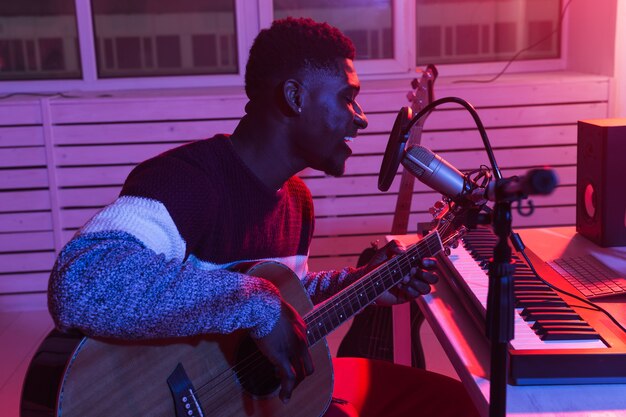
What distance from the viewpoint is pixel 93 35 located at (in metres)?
4.51

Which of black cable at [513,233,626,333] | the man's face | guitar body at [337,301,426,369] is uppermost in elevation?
the man's face

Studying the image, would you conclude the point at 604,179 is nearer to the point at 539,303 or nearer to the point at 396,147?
the point at 539,303

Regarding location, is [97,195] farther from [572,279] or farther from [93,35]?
[572,279]

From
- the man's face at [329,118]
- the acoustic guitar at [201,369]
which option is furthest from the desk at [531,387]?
the man's face at [329,118]

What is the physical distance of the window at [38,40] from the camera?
4.55 m

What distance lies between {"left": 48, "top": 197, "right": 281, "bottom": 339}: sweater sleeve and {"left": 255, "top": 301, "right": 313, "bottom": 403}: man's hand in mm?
24

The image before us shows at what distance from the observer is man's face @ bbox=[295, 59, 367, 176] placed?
1832 millimetres

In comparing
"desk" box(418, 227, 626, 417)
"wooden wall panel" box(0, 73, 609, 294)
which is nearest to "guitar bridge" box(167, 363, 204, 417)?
"desk" box(418, 227, 626, 417)

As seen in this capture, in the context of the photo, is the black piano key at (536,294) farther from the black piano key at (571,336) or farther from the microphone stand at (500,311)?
the microphone stand at (500,311)

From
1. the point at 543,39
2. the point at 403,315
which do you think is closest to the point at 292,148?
the point at 403,315

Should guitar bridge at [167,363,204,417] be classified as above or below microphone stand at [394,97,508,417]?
below

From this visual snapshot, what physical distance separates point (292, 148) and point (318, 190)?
251 centimetres

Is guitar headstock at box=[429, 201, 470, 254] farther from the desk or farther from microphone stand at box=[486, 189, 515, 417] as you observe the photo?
microphone stand at box=[486, 189, 515, 417]

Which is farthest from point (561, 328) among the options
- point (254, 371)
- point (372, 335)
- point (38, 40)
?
point (38, 40)
